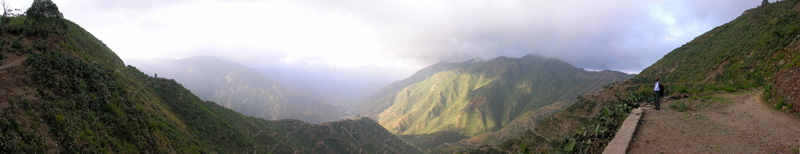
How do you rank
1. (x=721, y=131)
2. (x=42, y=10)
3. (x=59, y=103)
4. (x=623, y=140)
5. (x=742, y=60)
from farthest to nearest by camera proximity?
(x=742, y=60) < (x=42, y=10) < (x=59, y=103) < (x=721, y=131) < (x=623, y=140)

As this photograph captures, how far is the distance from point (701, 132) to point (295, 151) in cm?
8779

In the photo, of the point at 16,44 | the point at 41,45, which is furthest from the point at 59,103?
the point at 41,45

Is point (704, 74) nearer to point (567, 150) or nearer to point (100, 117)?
point (567, 150)

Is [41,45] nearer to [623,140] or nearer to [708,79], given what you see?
[623,140]

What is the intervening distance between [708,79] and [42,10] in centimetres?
8278

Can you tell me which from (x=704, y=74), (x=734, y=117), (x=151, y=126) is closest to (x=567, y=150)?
(x=734, y=117)

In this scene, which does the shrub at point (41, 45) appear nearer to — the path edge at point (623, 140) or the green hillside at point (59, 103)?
the green hillside at point (59, 103)

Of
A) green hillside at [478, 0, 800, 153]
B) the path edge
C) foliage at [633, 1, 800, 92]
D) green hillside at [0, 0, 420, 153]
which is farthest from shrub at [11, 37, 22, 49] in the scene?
foliage at [633, 1, 800, 92]

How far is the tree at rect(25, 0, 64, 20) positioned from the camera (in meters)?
28.2

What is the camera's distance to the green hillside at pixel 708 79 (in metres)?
11.6

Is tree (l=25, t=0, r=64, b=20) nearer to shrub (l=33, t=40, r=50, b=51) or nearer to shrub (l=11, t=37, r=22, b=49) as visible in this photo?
shrub (l=33, t=40, r=50, b=51)

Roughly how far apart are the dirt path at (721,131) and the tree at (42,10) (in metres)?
50.1

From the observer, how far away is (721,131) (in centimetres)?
941

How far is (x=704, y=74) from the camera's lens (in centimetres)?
4359
